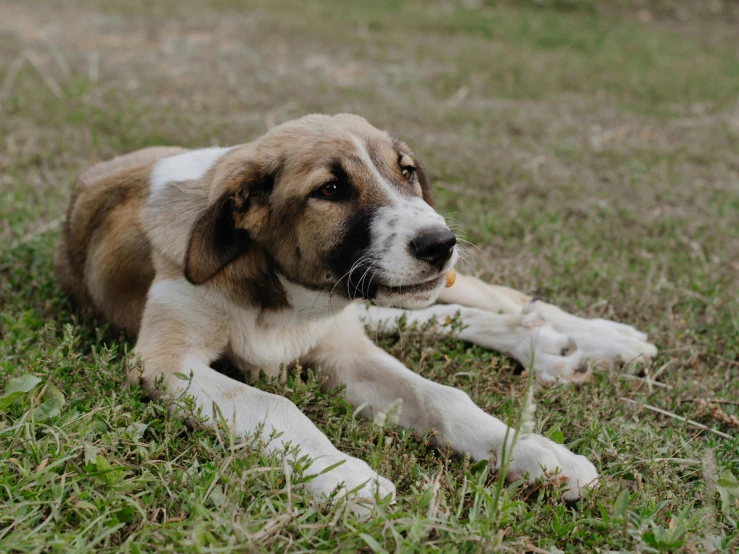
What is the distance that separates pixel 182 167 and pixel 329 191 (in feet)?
3.30

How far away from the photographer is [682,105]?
9.44 metres

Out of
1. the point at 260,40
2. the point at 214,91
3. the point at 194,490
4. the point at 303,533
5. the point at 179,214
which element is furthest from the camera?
the point at 260,40

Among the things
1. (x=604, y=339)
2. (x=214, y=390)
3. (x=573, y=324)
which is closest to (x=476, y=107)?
(x=573, y=324)

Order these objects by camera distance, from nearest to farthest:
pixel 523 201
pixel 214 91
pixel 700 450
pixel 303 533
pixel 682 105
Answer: pixel 303 533, pixel 700 450, pixel 523 201, pixel 214 91, pixel 682 105

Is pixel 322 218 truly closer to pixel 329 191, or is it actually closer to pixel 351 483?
pixel 329 191

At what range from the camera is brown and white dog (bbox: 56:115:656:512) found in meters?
3.01

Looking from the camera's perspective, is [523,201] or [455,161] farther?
[455,161]

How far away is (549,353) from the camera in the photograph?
3.91 meters

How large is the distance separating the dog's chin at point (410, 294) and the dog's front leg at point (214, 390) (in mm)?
622

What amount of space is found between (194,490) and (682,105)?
29.0 feet

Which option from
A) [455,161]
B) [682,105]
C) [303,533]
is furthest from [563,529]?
[682,105]

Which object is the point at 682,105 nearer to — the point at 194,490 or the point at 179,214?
the point at 179,214

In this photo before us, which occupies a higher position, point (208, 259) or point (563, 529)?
point (208, 259)

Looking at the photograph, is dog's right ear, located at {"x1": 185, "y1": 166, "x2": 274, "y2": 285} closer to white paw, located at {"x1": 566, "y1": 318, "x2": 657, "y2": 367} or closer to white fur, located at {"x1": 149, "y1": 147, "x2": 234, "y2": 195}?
white fur, located at {"x1": 149, "y1": 147, "x2": 234, "y2": 195}
